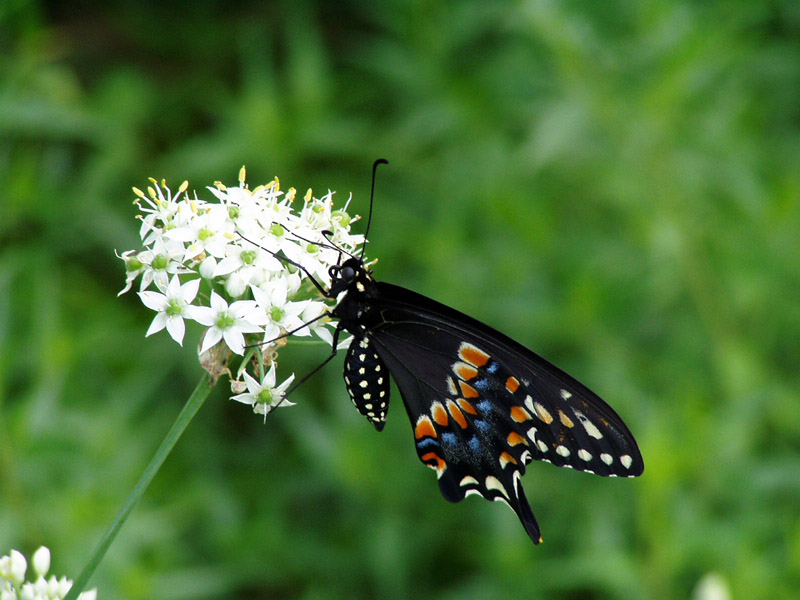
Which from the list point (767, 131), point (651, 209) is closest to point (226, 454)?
point (651, 209)

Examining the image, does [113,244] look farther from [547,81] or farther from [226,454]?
[547,81]

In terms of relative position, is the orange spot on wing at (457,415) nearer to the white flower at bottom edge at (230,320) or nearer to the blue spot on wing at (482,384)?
the blue spot on wing at (482,384)

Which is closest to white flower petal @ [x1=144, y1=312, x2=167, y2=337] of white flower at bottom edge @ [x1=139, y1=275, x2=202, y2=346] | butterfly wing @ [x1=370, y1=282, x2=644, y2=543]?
white flower at bottom edge @ [x1=139, y1=275, x2=202, y2=346]

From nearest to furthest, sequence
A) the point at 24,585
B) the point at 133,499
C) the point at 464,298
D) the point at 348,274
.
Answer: the point at 133,499 → the point at 24,585 → the point at 348,274 → the point at 464,298

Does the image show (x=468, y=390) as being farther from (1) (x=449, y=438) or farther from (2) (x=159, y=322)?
(2) (x=159, y=322)

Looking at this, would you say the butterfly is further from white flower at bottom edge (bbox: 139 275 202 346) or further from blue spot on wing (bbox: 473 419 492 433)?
white flower at bottom edge (bbox: 139 275 202 346)

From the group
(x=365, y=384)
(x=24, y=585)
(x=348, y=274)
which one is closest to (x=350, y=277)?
(x=348, y=274)
